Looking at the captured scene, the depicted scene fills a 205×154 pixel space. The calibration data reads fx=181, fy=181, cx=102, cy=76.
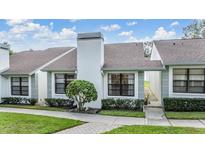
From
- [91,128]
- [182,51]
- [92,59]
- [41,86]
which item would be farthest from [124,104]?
[41,86]

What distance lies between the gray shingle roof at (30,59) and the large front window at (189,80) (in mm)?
10337

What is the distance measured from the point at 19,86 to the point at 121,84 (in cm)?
823

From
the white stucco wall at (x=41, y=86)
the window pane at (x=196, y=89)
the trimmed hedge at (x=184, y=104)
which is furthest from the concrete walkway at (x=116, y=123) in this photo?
the white stucco wall at (x=41, y=86)

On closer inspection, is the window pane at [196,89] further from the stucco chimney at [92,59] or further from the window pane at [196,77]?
the stucco chimney at [92,59]

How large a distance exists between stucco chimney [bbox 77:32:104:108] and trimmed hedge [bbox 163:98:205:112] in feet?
14.3

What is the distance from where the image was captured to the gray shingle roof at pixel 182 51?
448 inches

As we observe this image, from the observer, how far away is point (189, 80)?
459 inches

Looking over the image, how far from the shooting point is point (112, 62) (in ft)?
42.5

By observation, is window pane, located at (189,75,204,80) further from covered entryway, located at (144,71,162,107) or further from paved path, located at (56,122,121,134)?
paved path, located at (56,122,121,134)

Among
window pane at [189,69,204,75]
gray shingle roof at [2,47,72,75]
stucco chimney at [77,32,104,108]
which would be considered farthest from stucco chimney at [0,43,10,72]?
window pane at [189,69,204,75]

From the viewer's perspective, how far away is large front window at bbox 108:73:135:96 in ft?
39.8

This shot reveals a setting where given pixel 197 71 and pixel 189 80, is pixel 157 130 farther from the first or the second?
pixel 197 71

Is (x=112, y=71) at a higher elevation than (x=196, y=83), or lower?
higher
